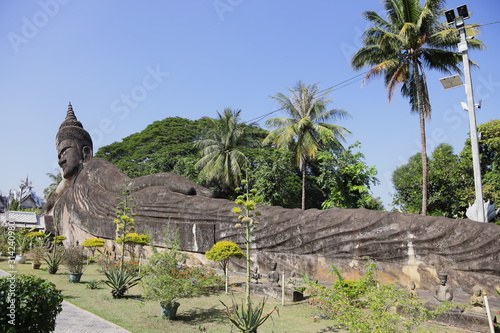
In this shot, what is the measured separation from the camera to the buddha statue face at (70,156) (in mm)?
17172

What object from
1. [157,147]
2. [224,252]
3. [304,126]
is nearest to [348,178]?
[304,126]

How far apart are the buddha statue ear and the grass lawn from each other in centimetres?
932

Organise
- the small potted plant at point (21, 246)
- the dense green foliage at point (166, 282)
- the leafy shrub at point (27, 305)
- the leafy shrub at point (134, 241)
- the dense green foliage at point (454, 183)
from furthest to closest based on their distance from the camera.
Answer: the dense green foliage at point (454, 183)
the small potted plant at point (21, 246)
the leafy shrub at point (134, 241)
the dense green foliage at point (166, 282)
the leafy shrub at point (27, 305)

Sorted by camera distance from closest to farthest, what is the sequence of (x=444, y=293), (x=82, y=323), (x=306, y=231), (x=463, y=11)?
(x=82, y=323), (x=444, y=293), (x=463, y=11), (x=306, y=231)

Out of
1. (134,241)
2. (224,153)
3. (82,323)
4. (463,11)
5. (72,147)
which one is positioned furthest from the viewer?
(224,153)

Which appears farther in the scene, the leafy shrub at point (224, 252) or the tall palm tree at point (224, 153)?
the tall palm tree at point (224, 153)

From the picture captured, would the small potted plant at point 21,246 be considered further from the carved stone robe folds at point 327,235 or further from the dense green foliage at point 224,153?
the dense green foliage at point 224,153

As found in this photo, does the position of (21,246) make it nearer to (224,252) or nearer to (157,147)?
(224,252)

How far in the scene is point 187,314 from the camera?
23.5 feet

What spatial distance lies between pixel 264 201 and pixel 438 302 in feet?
52.0

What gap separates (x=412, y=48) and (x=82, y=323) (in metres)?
15.7

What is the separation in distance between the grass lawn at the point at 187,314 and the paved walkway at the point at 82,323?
17 cm

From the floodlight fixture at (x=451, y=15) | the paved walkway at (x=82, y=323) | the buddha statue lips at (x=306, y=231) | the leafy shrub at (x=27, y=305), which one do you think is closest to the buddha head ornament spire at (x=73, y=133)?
the buddha statue lips at (x=306, y=231)

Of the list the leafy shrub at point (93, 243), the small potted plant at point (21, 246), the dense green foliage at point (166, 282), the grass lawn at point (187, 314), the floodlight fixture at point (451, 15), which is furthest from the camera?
the small potted plant at point (21, 246)
